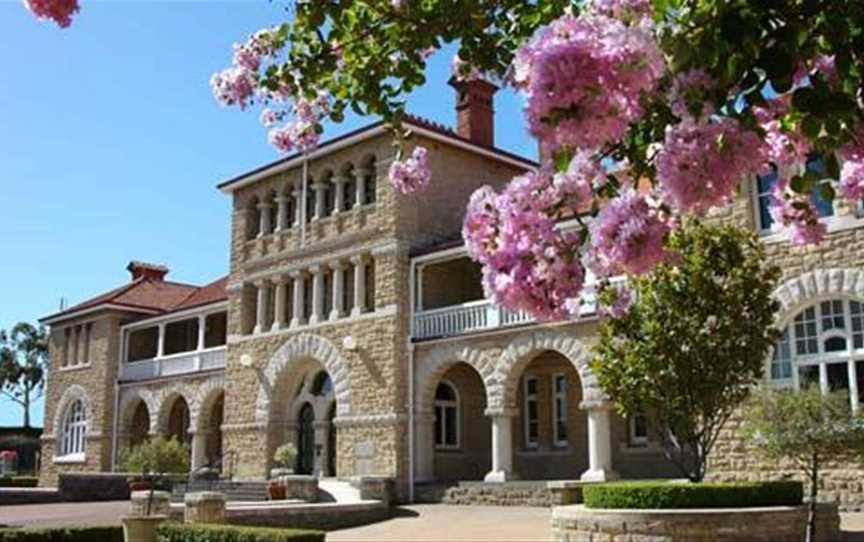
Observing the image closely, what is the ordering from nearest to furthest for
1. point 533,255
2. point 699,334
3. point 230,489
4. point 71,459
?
point 533,255, point 699,334, point 230,489, point 71,459

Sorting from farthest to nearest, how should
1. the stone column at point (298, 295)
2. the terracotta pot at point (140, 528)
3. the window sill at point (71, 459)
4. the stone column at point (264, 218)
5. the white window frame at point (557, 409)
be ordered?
1. the window sill at point (71, 459)
2. the stone column at point (264, 218)
3. the stone column at point (298, 295)
4. the white window frame at point (557, 409)
5. the terracotta pot at point (140, 528)

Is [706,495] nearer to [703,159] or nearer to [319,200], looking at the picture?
[703,159]

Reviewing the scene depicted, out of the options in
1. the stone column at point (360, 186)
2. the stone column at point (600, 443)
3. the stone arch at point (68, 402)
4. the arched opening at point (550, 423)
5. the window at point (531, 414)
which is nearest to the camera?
the stone column at point (600, 443)

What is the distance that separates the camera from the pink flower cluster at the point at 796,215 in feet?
16.3

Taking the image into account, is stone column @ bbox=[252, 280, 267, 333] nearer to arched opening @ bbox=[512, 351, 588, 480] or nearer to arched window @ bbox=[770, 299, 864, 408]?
arched opening @ bbox=[512, 351, 588, 480]

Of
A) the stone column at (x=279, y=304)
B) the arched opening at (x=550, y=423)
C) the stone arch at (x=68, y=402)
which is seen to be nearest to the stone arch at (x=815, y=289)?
the arched opening at (x=550, y=423)

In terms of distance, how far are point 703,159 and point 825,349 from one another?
14.9 meters

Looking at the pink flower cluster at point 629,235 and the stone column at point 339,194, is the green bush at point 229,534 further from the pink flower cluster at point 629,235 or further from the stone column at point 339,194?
the stone column at point 339,194

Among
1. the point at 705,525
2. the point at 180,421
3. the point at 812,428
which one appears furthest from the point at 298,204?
the point at 812,428

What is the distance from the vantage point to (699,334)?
44.5 feet

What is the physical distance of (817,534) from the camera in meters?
13.6

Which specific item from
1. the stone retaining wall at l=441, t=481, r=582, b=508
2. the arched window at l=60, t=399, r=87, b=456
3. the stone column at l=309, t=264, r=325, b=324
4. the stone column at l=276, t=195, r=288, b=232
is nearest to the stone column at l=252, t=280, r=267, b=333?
the stone column at l=276, t=195, r=288, b=232

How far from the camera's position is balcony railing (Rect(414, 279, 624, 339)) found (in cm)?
2286

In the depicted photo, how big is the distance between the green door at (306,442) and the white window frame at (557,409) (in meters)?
7.11
